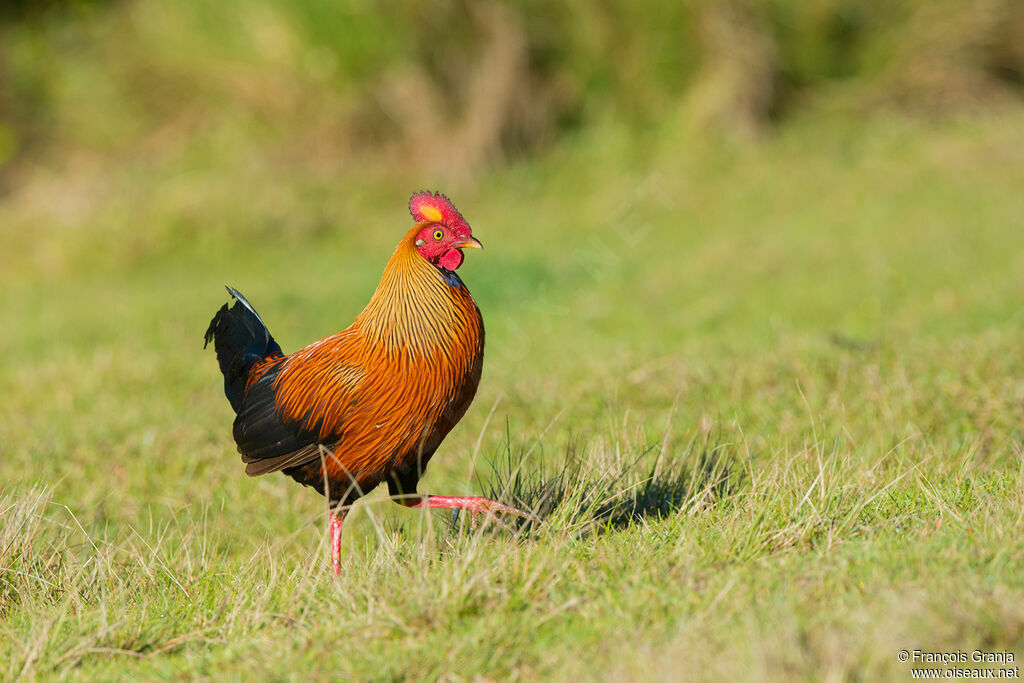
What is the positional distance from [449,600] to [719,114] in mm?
11716

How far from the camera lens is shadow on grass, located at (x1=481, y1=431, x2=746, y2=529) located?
373cm

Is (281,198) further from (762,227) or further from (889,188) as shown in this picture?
(889,188)

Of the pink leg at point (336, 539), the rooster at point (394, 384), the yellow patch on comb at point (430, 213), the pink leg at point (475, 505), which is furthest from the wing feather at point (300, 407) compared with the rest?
the yellow patch on comb at point (430, 213)

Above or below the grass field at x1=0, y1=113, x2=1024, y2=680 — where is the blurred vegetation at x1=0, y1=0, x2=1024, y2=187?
above

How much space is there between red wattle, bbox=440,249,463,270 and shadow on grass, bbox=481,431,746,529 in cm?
65

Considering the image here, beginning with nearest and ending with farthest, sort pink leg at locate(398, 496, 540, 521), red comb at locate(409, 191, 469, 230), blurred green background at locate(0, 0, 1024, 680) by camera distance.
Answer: blurred green background at locate(0, 0, 1024, 680)
pink leg at locate(398, 496, 540, 521)
red comb at locate(409, 191, 469, 230)

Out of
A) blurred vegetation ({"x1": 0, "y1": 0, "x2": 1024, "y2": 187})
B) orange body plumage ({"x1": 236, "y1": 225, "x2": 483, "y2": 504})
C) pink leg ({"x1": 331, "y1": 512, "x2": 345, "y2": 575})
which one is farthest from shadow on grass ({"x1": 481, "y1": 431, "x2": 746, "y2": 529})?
blurred vegetation ({"x1": 0, "y1": 0, "x2": 1024, "y2": 187})

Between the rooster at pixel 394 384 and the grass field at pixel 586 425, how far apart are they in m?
0.25

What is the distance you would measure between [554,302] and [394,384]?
227 inches

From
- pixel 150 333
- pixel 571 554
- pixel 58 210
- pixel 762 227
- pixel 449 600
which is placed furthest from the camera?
pixel 58 210

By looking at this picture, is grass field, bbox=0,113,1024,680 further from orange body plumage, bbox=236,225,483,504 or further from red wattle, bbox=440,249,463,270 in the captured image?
red wattle, bbox=440,249,463,270

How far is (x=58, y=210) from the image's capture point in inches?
499

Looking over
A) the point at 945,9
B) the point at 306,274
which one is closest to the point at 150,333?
the point at 306,274

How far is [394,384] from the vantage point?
3.71 m
